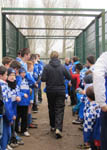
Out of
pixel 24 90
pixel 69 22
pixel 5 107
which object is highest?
pixel 69 22

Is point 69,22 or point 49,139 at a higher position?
point 69,22

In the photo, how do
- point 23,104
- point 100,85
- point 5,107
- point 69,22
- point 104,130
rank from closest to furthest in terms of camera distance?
point 100,85, point 104,130, point 5,107, point 23,104, point 69,22

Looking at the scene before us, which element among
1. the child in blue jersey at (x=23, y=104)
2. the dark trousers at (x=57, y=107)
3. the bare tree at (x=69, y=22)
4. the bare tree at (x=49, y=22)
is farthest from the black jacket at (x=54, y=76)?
the bare tree at (x=49, y=22)

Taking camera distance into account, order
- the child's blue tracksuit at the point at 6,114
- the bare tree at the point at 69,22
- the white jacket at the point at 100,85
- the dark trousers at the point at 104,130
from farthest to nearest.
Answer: the bare tree at the point at 69,22, the child's blue tracksuit at the point at 6,114, the dark trousers at the point at 104,130, the white jacket at the point at 100,85

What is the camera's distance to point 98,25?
30.9 feet

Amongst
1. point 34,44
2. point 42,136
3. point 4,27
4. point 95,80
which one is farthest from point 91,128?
point 34,44

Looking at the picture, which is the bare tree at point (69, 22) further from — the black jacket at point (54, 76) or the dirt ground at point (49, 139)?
the black jacket at point (54, 76)

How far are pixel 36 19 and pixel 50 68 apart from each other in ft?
81.8

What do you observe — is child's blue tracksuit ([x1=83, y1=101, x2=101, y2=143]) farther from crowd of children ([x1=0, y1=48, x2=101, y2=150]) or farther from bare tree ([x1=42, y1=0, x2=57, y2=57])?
bare tree ([x1=42, y1=0, x2=57, y2=57])

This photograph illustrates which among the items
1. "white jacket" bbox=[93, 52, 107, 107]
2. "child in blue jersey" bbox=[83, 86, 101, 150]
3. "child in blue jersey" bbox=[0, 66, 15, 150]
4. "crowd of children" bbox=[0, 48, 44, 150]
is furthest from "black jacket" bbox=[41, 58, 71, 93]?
"white jacket" bbox=[93, 52, 107, 107]

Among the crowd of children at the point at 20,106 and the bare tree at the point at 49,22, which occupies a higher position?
the bare tree at the point at 49,22

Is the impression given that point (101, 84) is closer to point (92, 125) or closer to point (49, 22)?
point (92, 125)

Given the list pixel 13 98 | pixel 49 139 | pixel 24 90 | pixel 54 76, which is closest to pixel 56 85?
pixel 54 76

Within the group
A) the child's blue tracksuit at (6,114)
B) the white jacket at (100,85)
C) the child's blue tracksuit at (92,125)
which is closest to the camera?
the white jacket at (100,85)
